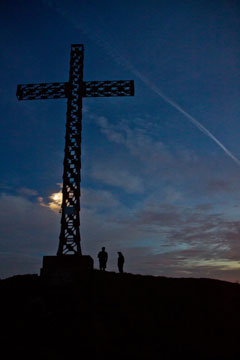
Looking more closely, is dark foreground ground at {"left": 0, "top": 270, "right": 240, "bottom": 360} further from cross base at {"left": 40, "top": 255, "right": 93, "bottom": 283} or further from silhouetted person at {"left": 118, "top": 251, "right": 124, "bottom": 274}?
silhouetted person at {"left": 118, "top": 251, "right": 124, "bottom": 274}

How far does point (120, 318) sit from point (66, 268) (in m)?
3.67

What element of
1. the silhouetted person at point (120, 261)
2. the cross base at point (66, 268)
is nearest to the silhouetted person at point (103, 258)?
the silhouetted person at point (120, 261)

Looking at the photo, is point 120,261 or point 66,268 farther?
point 120,261

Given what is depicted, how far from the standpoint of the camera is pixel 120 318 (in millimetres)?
12227

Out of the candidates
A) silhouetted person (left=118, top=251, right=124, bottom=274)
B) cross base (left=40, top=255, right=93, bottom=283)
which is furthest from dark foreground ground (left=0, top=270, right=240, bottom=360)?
silhouetted person (left=118, top=251, right=124, bottom=274)

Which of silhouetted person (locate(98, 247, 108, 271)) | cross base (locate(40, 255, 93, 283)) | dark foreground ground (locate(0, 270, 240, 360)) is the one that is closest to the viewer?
dark foreground ground (locate(0, 270, 240, 360))

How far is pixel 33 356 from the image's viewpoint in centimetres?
938

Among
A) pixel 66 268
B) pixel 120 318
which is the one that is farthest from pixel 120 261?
pixel 120 318

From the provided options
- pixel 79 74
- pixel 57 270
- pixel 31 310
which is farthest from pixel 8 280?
pixel 79 74

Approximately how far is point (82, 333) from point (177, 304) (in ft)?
16.5

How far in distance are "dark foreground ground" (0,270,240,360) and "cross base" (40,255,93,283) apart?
368mm

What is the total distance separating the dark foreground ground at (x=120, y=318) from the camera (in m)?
10.2

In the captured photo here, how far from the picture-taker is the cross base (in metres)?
14.1

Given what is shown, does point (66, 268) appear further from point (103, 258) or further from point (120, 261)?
point (120, 261)
